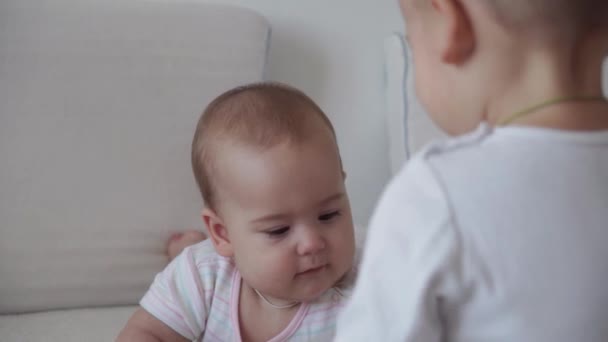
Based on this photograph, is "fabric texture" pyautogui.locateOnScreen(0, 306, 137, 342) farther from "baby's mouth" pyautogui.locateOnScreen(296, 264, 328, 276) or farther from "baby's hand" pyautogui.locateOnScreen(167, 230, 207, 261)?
"baby's mouth" pyautogui.locateOnScreen(296, 264, 328, 276)

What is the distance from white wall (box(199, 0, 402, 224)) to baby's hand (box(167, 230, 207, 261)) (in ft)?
1.19

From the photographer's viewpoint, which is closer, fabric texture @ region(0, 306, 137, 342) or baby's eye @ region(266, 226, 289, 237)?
baby's eye @ region(266, 226, 289, 237)

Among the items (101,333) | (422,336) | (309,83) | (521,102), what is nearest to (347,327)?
(422,336)

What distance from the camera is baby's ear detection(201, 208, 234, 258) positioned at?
854mm

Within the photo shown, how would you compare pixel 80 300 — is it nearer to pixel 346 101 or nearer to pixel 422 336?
pixel 346 101

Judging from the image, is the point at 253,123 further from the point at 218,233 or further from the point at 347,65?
the point at 347,65

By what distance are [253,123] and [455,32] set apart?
1.28 feet

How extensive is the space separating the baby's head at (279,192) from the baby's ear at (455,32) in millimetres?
334

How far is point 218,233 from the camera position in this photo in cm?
87

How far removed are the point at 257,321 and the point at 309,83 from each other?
563 mm

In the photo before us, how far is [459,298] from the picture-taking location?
45 cm

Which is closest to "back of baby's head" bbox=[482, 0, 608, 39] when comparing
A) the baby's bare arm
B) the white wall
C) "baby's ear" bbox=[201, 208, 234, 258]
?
"baby's ear" bbox=[201, 208, 234, 258]

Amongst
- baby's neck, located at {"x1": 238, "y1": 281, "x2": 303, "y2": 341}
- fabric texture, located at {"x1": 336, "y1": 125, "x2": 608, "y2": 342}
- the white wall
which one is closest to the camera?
fabric texture, located at {"x1": 336, "y1": 125, "x2": 608, "y2": 342}

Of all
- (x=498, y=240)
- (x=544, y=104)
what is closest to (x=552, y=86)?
(x=544, y=104)
